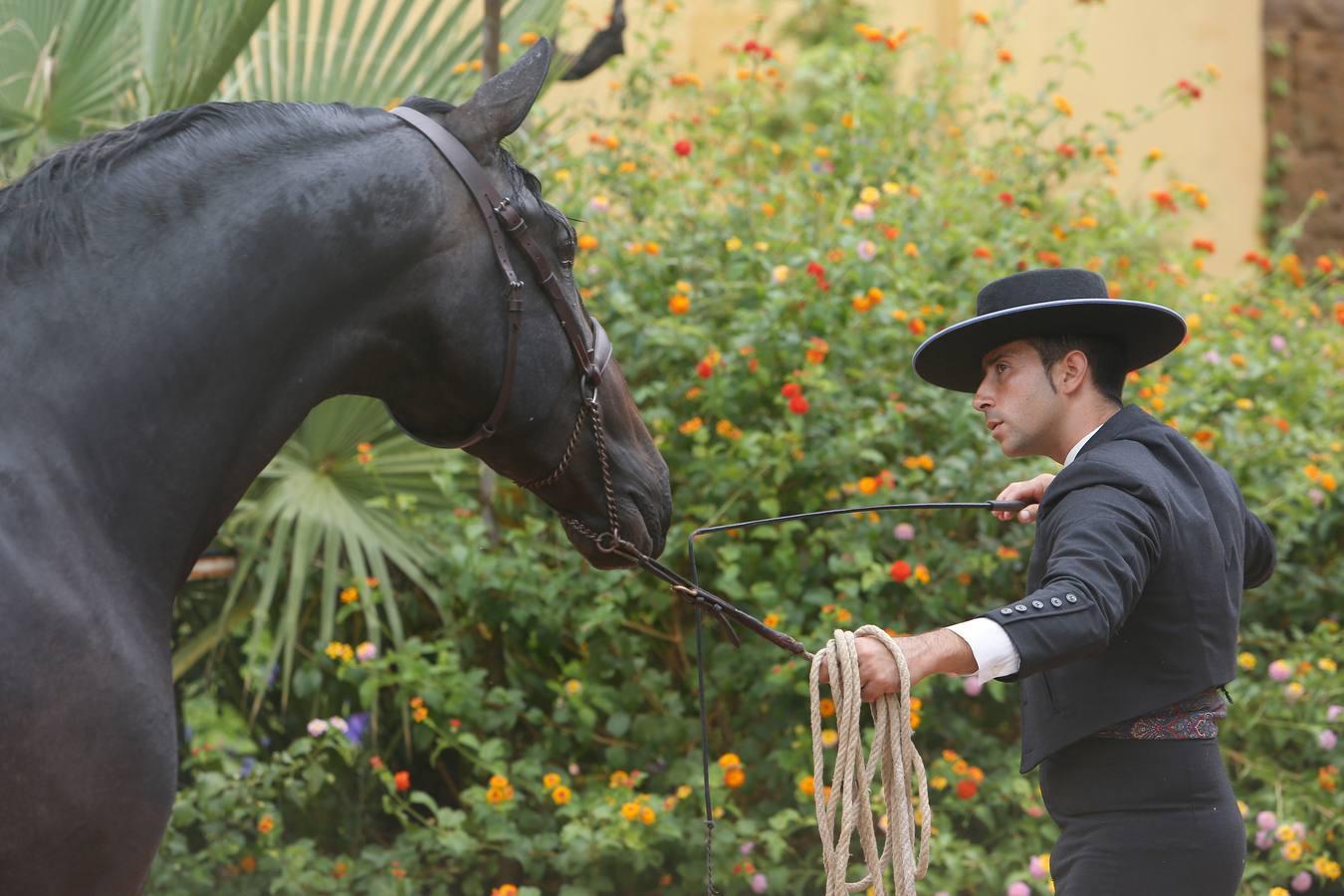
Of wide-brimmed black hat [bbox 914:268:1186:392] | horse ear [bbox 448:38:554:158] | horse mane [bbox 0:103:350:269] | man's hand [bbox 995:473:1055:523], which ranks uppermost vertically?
horse ear [bbox 448:38:554:158]

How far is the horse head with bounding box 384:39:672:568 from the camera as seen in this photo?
6.66 feet

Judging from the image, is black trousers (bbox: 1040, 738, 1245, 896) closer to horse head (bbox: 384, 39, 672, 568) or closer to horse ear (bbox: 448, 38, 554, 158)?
horse head (bbox: 384, 39, 672, 568)

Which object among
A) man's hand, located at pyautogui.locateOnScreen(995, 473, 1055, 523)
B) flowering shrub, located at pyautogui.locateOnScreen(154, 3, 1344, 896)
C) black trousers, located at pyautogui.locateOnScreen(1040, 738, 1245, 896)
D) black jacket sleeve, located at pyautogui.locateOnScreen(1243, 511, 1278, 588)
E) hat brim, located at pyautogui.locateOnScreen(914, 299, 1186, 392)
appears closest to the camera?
black trousers, located at pyautogui.locateOnScreen(1040, 738, 1245, 896)

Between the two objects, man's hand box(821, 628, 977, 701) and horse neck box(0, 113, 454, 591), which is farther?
man's hand box(821, 628, 977, 701)

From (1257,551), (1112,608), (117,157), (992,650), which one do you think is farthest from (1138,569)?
(117,157)

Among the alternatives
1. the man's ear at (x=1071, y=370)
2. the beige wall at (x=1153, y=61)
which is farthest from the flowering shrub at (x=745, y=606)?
the beige wall at (x=1153, y=61)

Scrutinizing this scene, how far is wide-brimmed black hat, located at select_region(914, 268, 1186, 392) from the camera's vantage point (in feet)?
7.39

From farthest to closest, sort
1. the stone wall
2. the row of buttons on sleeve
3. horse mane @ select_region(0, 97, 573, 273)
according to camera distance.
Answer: the stone wall
the row of buttons on sleeve
horse mane @ select_region(0, 97, 573, 273)

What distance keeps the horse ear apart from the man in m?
0.79

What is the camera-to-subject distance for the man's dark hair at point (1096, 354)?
92.0 inches

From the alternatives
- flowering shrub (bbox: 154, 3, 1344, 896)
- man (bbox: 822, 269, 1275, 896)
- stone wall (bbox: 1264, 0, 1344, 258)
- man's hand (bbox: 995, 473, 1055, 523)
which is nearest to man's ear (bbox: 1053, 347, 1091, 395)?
man (bbox: 822, 269, 1275, 896)

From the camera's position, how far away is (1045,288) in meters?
2.29

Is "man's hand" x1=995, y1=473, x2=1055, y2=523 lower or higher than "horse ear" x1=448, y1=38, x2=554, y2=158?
lower

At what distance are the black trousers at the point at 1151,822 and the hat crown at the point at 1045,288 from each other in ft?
2.27
